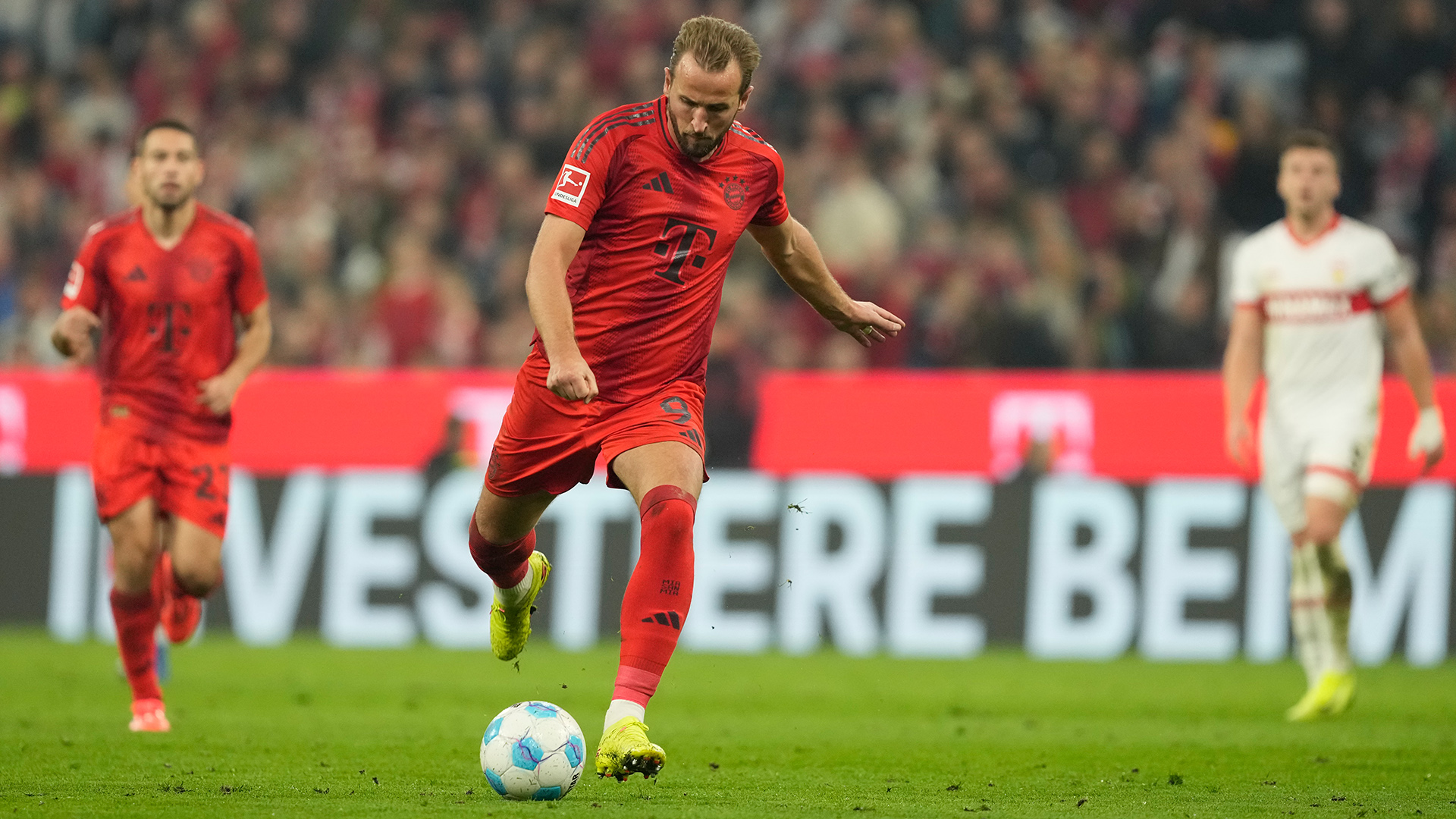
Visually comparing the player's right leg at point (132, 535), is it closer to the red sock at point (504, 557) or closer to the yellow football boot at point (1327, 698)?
the red sock at point (504, 557)

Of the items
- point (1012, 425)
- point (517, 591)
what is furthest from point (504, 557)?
point (1012, 425)

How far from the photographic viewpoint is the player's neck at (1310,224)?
9375 mm

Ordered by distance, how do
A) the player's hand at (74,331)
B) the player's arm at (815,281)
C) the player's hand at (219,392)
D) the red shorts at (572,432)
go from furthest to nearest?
the player's hand at (219,392)
the player's hand at (74,331)
the player's arm at (815,281)
the red shorts at (572,432)

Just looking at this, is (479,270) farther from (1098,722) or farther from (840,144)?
(1098,722)

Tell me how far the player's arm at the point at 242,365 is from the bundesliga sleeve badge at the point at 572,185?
106 inches

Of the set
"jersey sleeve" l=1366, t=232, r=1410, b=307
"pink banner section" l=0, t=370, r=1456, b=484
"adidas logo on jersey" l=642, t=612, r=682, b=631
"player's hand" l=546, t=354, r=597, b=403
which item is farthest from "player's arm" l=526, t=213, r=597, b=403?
"pink banner section" l=0, t=370, r=1456, b=484

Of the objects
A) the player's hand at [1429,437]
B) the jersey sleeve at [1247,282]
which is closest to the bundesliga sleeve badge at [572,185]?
the jersey sleeve at [1247,282]

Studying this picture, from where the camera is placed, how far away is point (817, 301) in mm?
6699

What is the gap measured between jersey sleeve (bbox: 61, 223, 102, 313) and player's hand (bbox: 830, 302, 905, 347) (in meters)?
3.36

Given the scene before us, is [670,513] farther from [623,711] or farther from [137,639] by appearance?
[137,639]

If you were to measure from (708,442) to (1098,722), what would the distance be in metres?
4.87

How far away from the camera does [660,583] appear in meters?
5.72

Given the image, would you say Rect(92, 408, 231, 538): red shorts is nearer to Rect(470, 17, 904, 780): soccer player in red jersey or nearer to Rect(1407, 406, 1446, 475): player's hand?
Rect(470, 17, 904, 780): soccer player in red jersey

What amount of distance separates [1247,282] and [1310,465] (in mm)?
956
